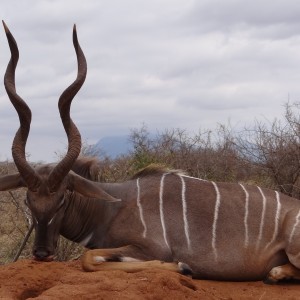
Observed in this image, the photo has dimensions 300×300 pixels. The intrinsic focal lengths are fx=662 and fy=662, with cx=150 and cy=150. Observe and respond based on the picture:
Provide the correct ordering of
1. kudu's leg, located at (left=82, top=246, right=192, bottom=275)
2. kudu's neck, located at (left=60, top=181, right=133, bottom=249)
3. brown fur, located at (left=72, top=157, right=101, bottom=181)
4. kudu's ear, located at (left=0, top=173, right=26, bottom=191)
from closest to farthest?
kudu's leg, located at (left=82, top=246, right=192, bottom=275) → kudu's ear, located at (left=0, top=173, right=26, bottom=191) → kudu's neck, located at (left=60, top=181, right=133, bottom=249) → brown fur, located at (left=72, top=157, right=101, bottom=181)

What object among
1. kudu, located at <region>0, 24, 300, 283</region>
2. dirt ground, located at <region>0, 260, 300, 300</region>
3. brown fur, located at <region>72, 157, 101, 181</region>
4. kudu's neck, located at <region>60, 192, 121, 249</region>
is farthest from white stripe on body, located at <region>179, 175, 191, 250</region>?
brown fur, located at <region>72, 157, 101, 181</region>

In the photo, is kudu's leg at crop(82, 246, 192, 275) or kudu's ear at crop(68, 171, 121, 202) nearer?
kudu's leg at crop(82, 246, 192, 275)

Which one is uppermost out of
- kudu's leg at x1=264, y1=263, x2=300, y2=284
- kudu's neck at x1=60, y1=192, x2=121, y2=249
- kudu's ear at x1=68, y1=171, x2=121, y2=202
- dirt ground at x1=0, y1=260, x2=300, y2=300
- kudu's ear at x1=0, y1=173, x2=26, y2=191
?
kudu's ear at x1=0, y1=173, x2=26, y2=191

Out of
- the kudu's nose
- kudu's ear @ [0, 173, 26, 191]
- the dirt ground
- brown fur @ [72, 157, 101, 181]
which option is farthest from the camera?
brown fur @ [72, 157, 101, 181]

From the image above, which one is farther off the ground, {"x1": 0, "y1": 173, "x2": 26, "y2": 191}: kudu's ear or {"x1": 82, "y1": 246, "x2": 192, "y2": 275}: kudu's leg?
{"x1": 0, "y1": 173, "x2": 26, "y2": 191}: kudu's ear

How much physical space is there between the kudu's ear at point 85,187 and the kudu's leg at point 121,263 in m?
0.46

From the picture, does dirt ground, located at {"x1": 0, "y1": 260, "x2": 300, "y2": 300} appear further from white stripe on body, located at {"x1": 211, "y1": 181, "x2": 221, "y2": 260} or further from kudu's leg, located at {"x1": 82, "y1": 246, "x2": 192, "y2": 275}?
white stripe on body, located at {"x1": 211, "y1": 181, "x2": 221, "y2": 260}

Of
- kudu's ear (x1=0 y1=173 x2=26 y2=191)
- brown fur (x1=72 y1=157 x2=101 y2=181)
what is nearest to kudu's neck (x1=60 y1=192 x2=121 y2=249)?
brown fur (x1=72 y1=157 x2=101 y2=181)

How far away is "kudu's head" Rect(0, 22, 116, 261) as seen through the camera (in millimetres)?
4828

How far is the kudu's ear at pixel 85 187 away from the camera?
16.7 ft

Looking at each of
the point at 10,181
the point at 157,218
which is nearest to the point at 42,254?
the point at 10,181

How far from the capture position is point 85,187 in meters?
5.09

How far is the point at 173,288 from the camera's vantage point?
13.3 ft

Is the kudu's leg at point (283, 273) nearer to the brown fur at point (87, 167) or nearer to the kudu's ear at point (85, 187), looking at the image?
the kudu's ear at point (85, 187)
